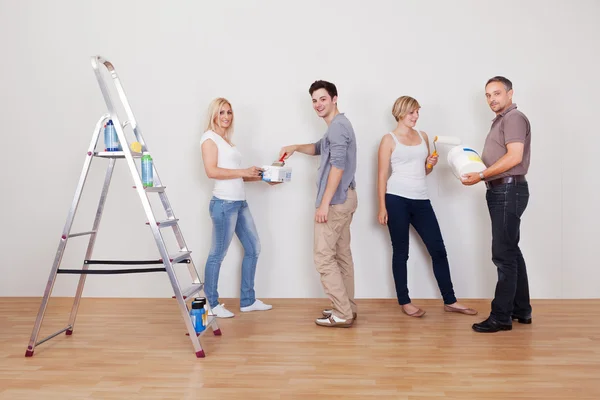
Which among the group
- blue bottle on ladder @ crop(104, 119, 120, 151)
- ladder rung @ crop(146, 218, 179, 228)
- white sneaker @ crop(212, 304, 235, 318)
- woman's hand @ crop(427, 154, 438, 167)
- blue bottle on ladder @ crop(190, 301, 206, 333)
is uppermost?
blue bottle on ladder @ crop(104, 119, 120, 151)

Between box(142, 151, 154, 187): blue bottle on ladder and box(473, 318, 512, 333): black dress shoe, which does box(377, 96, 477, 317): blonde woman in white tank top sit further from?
box(142, 151, 154, 187): blue bottle on ladder

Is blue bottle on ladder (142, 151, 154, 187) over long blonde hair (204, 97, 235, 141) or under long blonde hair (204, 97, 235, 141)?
under

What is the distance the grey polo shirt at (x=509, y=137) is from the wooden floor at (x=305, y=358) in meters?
0.97

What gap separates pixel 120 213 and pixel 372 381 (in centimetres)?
241

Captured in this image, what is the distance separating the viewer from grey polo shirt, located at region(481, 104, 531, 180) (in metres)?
2.97

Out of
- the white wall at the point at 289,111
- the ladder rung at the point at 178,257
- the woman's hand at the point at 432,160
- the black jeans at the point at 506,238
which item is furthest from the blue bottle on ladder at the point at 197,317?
the woman's hand at the point at 432,160

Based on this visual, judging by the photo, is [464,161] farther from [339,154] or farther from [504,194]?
[339,154]

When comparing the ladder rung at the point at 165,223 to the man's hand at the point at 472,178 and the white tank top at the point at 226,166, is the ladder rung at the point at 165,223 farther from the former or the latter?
the man's hand at the point at 472,178

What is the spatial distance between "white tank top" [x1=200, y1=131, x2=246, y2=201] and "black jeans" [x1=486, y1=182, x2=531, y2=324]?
5.28ft

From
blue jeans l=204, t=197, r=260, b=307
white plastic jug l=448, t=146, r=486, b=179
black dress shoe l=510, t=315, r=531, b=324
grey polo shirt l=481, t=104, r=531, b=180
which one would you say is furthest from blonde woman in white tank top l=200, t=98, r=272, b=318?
black dress shoe l=510, t=315, r=531, b=324

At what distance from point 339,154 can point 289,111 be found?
90 cm

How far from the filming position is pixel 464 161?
10.5 feet

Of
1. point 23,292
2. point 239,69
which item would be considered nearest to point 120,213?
point 23,292

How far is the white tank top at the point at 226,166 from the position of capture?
137 inches
